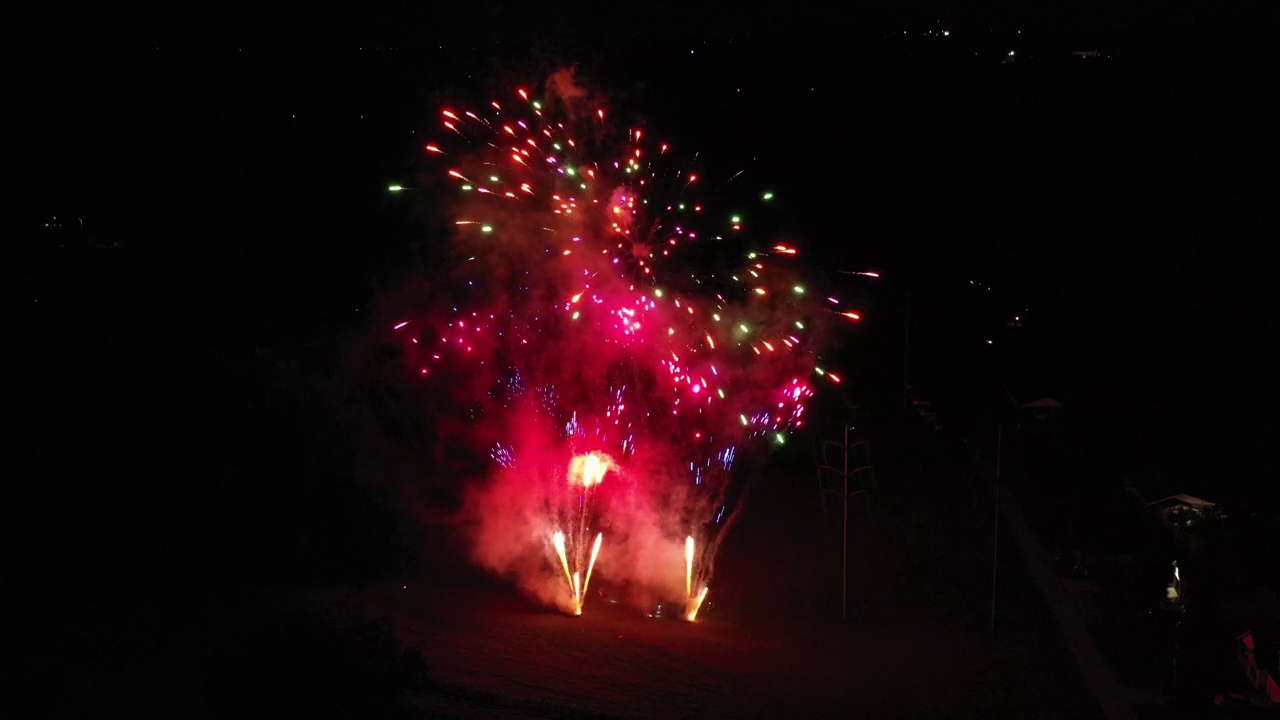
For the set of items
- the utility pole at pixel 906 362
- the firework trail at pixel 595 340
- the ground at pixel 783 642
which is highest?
the utility pole at pixel 906 362

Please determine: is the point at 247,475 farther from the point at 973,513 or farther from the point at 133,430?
the point at 973,513

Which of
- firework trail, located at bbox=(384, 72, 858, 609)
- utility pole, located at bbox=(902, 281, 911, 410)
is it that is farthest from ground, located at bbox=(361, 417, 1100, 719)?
utility pole, located at bbox=(902, 281, 911, 410)

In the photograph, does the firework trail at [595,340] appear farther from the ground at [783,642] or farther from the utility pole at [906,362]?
the utility pole at [906,362]

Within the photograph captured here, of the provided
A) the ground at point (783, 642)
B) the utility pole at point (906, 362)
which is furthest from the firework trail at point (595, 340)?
the utility pole at point (906, 362)

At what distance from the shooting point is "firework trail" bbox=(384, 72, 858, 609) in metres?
10.8

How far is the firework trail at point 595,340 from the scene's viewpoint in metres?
10.8

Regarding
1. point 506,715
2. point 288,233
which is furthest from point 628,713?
point 288,233

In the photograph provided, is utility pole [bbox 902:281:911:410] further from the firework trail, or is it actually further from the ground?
the ground

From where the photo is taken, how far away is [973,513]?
42.9 feet

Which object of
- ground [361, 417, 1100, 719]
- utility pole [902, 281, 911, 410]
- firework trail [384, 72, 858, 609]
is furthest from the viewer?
utility pole [902, 281, 911, 410]

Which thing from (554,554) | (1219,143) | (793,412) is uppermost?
(1219,143)

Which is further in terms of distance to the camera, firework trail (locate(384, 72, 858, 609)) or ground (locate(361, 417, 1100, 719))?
firework trail (locate(384, 72, 858, 609))

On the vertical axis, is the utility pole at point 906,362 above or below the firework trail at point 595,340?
above

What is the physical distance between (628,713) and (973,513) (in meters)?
7.24
